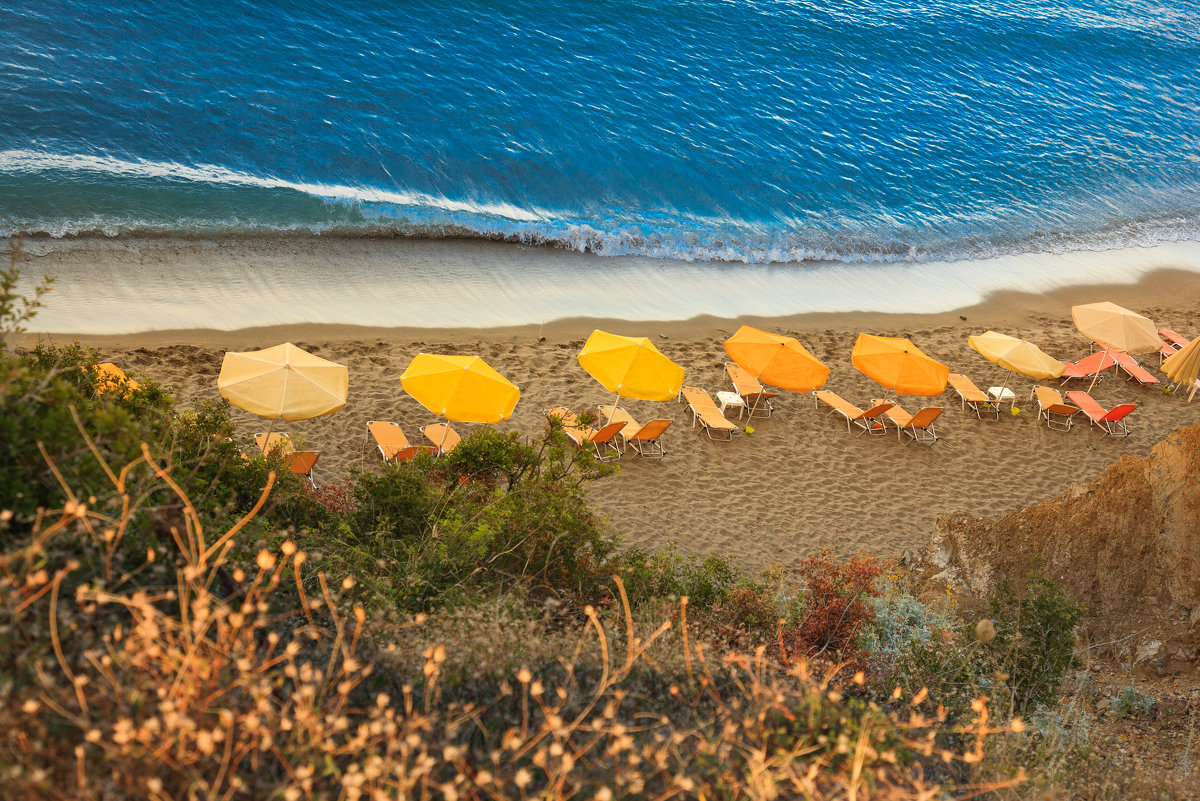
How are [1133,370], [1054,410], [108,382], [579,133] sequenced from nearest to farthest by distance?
[108,382] → [1054,410] → [1133,370] → [579,133]

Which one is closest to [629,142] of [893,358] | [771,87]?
[771,87]

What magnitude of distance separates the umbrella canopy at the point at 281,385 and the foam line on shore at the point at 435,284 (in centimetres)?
468

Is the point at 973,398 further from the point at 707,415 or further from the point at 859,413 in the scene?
the point at 707,415

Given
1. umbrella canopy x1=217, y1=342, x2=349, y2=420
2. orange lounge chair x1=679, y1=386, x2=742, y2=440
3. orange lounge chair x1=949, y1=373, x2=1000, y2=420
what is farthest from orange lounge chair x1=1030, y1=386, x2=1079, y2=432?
umbrella canopy x1=217, y1=342, x2=349, y2=420

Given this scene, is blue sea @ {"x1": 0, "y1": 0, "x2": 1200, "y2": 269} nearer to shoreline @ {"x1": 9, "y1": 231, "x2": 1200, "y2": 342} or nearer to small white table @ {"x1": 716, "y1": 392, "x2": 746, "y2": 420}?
shoreline @ {"x1": 9, "y1": 231, "x2": 1200, "y2": 342}

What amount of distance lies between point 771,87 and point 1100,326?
1892 centimetres

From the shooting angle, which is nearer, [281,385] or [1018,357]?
[281,385]

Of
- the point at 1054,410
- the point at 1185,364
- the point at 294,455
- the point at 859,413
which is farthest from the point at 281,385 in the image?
the point at 1185,364

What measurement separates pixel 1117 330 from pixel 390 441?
42.5ft

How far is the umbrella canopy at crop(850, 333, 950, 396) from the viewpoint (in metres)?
13.1

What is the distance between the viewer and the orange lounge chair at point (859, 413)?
13.6 metres

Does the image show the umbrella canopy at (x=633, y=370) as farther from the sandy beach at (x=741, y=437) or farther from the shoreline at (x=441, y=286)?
the shoreline at (x=441, y=286)

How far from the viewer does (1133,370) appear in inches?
637

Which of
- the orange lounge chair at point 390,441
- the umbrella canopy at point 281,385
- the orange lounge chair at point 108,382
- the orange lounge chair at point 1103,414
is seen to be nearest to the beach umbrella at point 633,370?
the orange lounge chair at point 390,441
